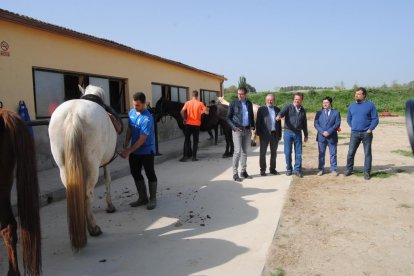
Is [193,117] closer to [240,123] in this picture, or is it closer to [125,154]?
[240,123]

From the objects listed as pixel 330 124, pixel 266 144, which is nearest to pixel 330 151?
pixel 330 124

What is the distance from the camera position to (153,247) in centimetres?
395

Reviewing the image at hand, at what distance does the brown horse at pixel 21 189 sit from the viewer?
295 cm

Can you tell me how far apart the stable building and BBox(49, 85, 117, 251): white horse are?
1604mm

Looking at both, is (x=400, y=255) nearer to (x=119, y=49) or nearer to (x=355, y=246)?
(x=355, y=246)

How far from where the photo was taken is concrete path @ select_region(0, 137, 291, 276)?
11.4 feet

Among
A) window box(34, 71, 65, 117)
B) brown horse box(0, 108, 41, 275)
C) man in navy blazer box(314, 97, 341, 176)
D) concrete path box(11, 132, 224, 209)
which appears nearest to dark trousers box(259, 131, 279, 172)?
man in navy blazer box(314, 97, 341, 176)

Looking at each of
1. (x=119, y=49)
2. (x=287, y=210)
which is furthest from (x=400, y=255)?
(x=119, y=49)

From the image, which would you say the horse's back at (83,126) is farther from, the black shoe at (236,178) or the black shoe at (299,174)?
the black shoe at (299,174)

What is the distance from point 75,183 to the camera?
3.64m

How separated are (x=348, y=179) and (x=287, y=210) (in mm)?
2689

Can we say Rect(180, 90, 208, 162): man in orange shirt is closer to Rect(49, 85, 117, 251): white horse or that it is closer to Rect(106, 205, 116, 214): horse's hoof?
Rect(106, 205, 116, 214): horse's hoof

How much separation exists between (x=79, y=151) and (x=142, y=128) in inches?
57.8

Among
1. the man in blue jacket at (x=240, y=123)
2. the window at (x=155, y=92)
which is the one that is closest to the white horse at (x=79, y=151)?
the man in blue jacket at (x=240, y=123)
